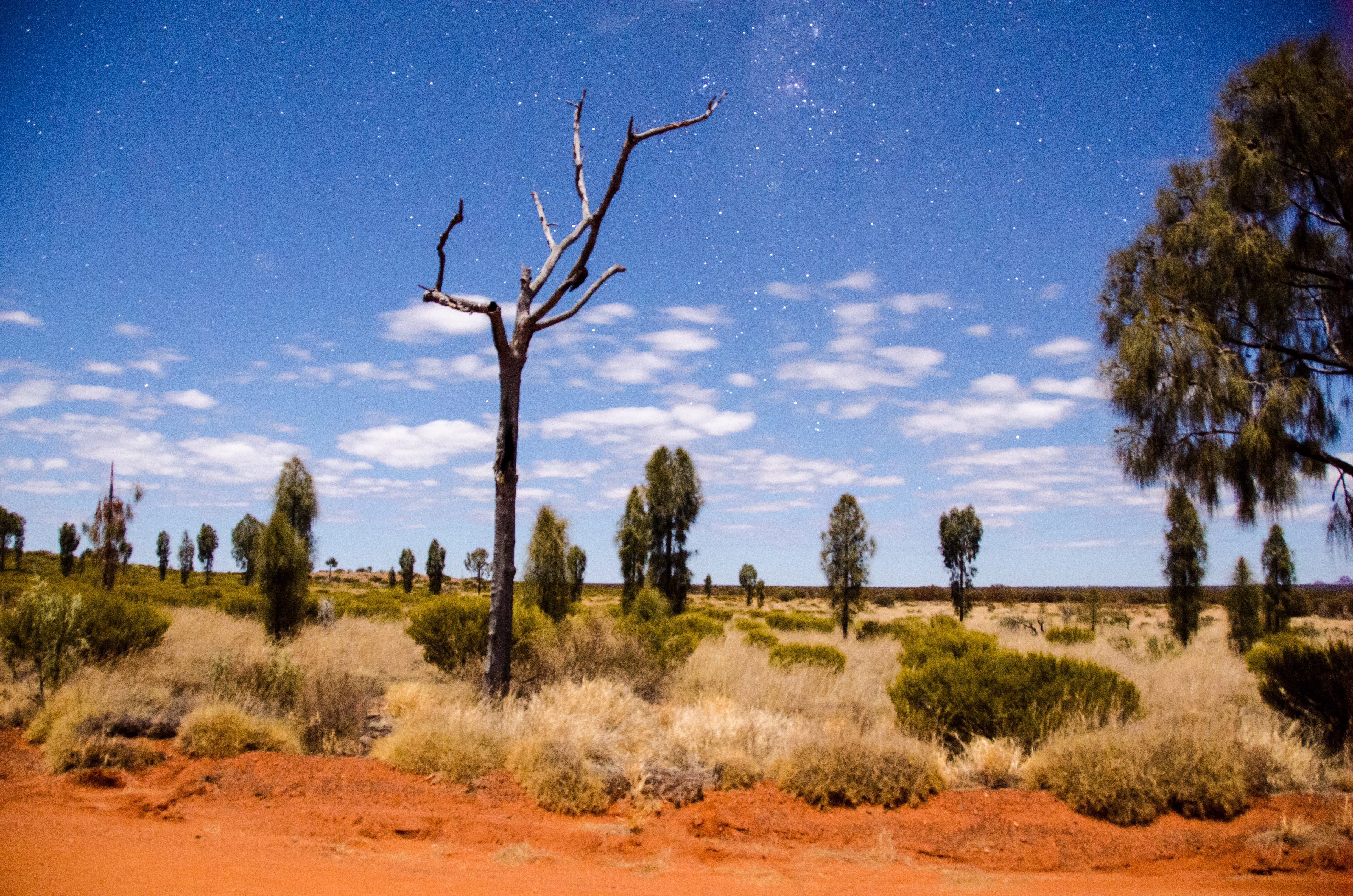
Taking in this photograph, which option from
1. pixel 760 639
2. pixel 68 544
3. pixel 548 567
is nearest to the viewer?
pixel 548 567

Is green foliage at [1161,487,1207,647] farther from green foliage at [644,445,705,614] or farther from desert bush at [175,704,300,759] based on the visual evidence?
desert bush at [175,704,300,759]

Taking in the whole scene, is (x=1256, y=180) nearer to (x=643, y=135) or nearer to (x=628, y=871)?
(x=643, y=135)

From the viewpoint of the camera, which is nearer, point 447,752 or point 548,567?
point 447,752

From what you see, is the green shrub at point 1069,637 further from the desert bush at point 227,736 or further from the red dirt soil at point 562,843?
the desert bush at point 227,736

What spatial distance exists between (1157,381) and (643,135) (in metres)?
7.97

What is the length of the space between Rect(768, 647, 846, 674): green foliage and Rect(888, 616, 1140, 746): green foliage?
440cm

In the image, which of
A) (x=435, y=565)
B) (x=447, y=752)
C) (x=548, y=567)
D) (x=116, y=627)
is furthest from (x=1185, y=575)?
(x=435, y=565)

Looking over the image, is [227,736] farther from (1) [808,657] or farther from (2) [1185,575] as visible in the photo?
(2) [1185,575]

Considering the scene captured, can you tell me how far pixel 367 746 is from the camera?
875cm

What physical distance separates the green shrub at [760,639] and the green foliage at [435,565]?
41942 mm

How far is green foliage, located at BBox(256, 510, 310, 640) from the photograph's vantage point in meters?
15.3

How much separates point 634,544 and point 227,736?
12873 mm

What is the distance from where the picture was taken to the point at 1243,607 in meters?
23.5

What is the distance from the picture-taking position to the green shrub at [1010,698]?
28.1 ft
